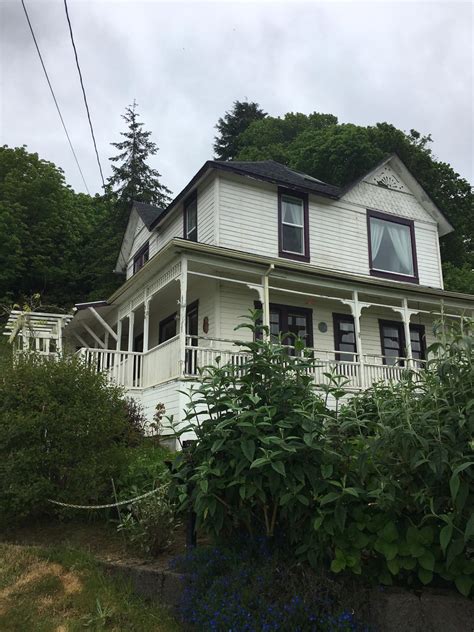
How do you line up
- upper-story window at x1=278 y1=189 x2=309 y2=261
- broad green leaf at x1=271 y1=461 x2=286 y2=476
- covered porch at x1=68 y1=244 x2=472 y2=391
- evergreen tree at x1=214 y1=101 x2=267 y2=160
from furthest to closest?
evergreen tree at x1=214 y1=101 x2=267 y2=160 → upper-story window at x1=278 y1=189 x2=309 y2=261 → covered porch at x1=68 y1=244 x2=472 y2=391 → broad green leaf at x1=271 y1=461 x2=286 y2=476

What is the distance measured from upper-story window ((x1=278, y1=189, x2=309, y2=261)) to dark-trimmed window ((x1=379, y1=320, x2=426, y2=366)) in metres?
3.30

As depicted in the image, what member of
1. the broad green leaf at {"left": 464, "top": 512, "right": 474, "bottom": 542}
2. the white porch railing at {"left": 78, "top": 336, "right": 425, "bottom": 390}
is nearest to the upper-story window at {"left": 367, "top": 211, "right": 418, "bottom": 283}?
the white porch railing at {"left": 78, "top": 336, "right": 425, "bottom": 390}

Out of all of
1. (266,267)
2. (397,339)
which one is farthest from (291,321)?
(397,339)

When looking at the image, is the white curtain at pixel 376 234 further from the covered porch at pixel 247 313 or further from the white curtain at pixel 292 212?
the white curtain at pixel 292 212

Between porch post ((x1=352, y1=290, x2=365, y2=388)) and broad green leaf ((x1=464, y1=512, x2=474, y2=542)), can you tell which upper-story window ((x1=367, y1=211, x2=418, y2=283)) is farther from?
broad green leaf ((x1=464, y1=512, x2=474, y2=542))

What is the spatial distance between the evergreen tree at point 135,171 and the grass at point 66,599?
1201 inches

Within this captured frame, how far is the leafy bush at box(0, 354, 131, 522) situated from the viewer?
19.0 ft

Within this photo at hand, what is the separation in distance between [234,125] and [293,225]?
3955cm

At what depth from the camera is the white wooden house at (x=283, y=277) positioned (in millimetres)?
12758

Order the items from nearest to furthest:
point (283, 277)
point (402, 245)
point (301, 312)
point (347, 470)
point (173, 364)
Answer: point (347, 470) < point (173, 364) < point (283, 277) < point (301, 312) < point (402, 245)

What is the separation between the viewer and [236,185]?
15656 millimetres

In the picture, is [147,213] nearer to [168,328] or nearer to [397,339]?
[168,328]

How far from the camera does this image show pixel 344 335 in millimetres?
16078

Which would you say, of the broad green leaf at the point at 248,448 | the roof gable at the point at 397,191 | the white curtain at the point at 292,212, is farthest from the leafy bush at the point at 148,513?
the roof gable at the point at 397,191
